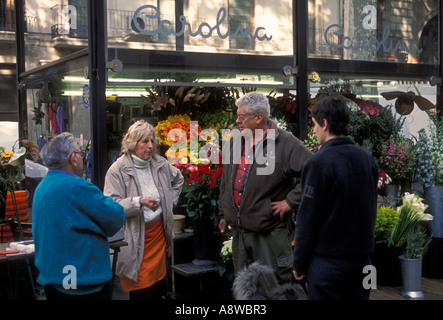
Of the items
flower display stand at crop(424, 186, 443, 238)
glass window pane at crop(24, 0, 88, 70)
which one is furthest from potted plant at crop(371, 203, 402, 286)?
glass window pane at crop(24, 0, 88, 70)

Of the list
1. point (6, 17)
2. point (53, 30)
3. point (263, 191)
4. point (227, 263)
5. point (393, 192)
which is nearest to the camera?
point (263, 191)

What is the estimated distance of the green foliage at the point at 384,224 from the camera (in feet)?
17.9

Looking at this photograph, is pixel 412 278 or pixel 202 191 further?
pixel 412 278

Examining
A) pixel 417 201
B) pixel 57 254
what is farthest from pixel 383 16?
pixel 57 254

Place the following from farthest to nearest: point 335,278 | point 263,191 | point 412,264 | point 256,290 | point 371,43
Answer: point 371,43, point 412,264, point 263,191, point 335,278, point 256,290

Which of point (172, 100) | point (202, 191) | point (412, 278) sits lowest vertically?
point (412, 278)

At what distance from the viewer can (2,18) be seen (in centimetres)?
1312

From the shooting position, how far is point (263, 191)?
387cm

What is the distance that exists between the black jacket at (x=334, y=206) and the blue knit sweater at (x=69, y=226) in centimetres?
109

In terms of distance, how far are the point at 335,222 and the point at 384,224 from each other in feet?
9.23

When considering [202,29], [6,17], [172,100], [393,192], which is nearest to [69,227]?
[172,100]

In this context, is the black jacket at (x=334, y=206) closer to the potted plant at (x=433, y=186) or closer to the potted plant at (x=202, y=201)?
the potted plant at (x=202, y=201)

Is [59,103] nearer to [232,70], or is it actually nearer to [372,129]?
[232,70]

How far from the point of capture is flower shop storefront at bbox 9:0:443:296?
5.09 metres
